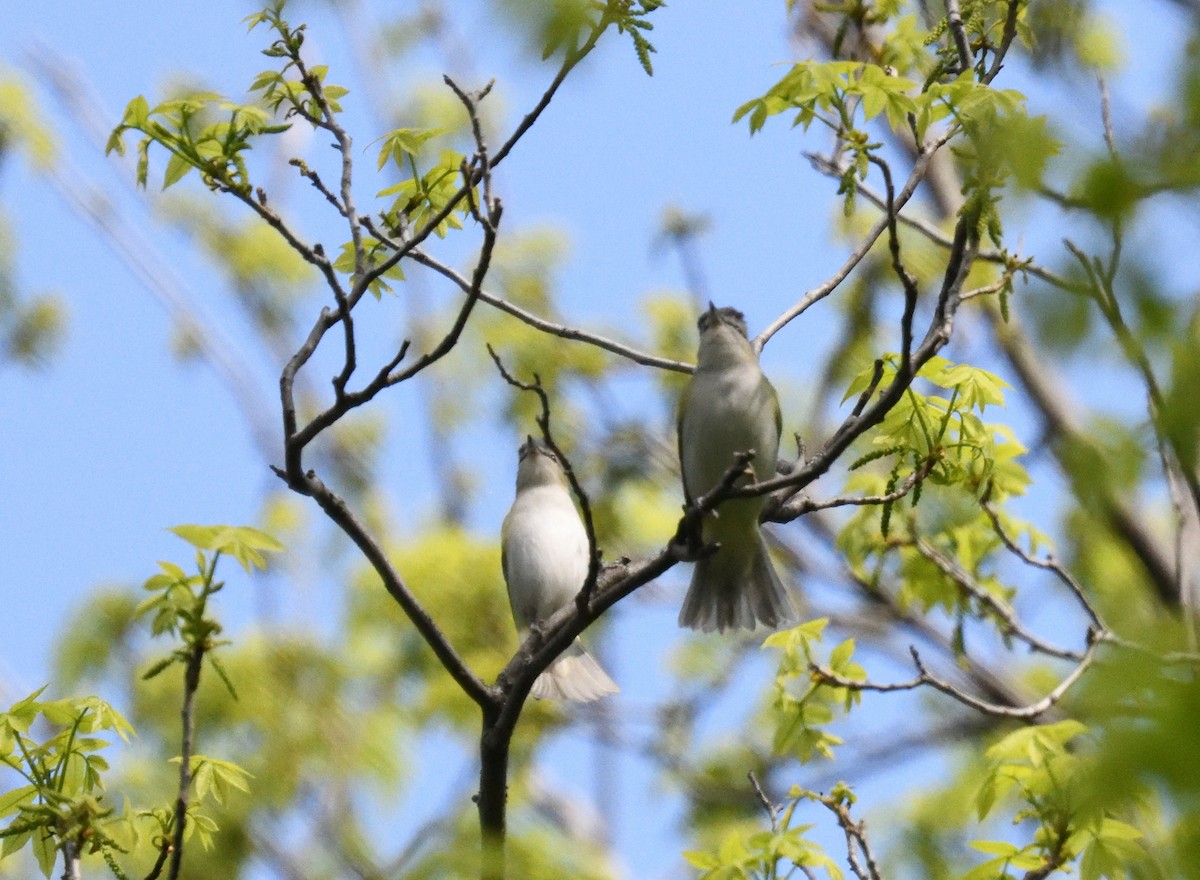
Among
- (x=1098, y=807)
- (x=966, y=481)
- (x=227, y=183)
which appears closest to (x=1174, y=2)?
(x=1098, y=807)

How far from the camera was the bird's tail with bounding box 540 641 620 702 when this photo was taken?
6.72m

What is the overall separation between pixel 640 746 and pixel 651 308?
10.9 ft

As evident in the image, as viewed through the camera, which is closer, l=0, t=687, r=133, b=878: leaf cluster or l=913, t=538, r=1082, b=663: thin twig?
l=0, t=687, r=133, b=878: leaf cluster

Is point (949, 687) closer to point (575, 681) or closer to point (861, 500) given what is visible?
point (861, 500)

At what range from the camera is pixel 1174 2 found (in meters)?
2.58

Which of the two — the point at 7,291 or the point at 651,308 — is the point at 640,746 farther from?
the point at 7,291

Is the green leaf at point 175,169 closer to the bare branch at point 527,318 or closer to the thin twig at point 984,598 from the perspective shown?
the bare branch at point 527,318

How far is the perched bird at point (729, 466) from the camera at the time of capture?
17.5 ft

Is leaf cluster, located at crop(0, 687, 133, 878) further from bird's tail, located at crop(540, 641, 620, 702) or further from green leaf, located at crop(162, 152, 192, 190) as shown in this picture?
bird's tail, located at crop(540, 641, 620, 702)

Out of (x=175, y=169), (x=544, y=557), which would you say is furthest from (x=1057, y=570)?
(x=175, y=169)

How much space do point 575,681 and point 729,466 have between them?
1.95 metres

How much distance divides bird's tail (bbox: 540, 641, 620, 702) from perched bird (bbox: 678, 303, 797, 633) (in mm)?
1239

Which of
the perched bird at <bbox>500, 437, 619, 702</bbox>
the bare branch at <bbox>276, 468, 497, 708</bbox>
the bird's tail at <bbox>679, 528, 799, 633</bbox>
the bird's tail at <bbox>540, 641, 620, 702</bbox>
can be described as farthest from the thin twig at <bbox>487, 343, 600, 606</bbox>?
the perched bird at <bbox>500, 437, 619, 702</bbox>

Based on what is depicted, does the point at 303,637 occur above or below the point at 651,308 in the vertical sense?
below
